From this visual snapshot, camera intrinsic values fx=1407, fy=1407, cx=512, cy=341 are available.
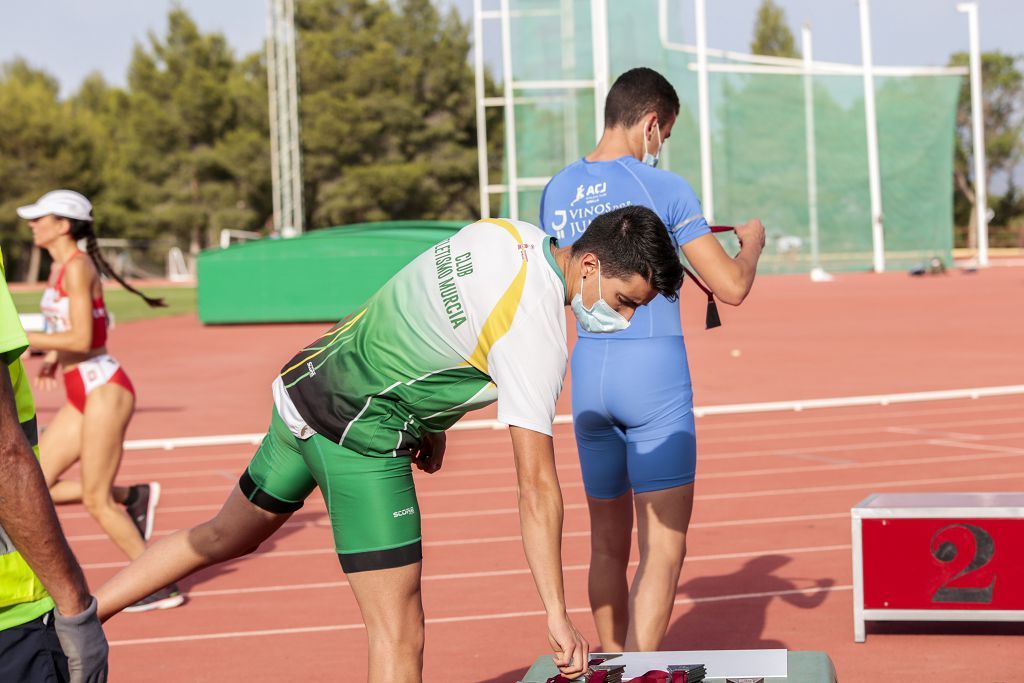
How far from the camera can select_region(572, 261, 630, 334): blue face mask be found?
3398mm

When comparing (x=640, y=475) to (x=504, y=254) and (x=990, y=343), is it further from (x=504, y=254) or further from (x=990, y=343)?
(x=990, y=343)

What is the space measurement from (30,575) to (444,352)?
112 centimetres

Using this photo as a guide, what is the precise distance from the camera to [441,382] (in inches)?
134

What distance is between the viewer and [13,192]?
62.2 metres

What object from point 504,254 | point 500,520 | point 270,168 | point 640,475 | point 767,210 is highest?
point 270,168

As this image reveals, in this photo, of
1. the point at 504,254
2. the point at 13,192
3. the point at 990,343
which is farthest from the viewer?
the point at 13,192

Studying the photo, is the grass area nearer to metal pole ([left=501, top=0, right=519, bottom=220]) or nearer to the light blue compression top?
metal pole ([left=501, top=0, right=519, bottom=220])

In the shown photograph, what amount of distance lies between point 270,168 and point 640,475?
64.2 meters

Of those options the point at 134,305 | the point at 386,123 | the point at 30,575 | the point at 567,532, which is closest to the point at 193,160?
the point at 386,123

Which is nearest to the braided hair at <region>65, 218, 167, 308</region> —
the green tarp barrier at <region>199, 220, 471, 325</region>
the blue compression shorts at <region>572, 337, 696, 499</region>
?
the blue compression shorts at <region>572, 337, 696, 499</region>

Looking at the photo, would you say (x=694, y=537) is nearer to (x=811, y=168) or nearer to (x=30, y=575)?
(x=30, y=575)

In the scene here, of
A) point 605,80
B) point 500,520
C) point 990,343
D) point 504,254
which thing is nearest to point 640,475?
point 504,254

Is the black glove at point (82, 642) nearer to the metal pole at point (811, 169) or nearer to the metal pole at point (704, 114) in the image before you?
the metal pole at point (704, 114)

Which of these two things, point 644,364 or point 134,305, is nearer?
point 644,364
